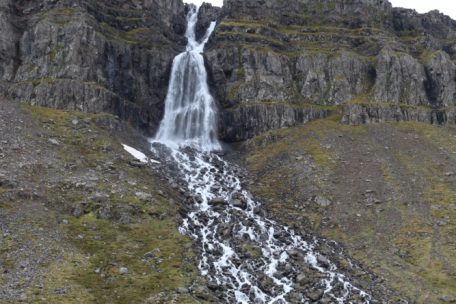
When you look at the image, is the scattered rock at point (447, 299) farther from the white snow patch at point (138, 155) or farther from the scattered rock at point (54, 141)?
the scattered rock at point (54, 141)

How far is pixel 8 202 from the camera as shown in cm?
4450

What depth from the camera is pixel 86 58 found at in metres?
80.2

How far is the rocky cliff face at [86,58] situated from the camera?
75375mm

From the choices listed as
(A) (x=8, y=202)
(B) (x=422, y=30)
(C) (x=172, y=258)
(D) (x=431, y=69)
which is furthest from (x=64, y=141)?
(B) (x=422, y=30)

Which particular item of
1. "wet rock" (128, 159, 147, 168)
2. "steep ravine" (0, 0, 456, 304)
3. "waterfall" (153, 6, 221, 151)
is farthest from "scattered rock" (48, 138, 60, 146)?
"waterfall" (153, 6, 221, 151)

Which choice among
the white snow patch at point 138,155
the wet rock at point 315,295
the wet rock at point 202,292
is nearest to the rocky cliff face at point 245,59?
the white snow patch at point 138,155

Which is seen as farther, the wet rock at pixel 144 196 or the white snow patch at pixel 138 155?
the white snow patch at pixel 138 155

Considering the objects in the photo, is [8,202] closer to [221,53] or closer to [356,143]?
[356,143]

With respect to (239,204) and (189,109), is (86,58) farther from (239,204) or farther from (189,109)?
(239,204)

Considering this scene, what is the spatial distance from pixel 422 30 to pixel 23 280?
331ft

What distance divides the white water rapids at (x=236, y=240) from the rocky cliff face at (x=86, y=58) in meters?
9.67

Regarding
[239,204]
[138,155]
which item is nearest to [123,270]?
[239,204]

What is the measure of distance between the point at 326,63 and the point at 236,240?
55960 millimetres

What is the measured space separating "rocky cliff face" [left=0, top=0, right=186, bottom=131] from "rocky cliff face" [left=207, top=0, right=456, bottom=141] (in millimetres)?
11961
